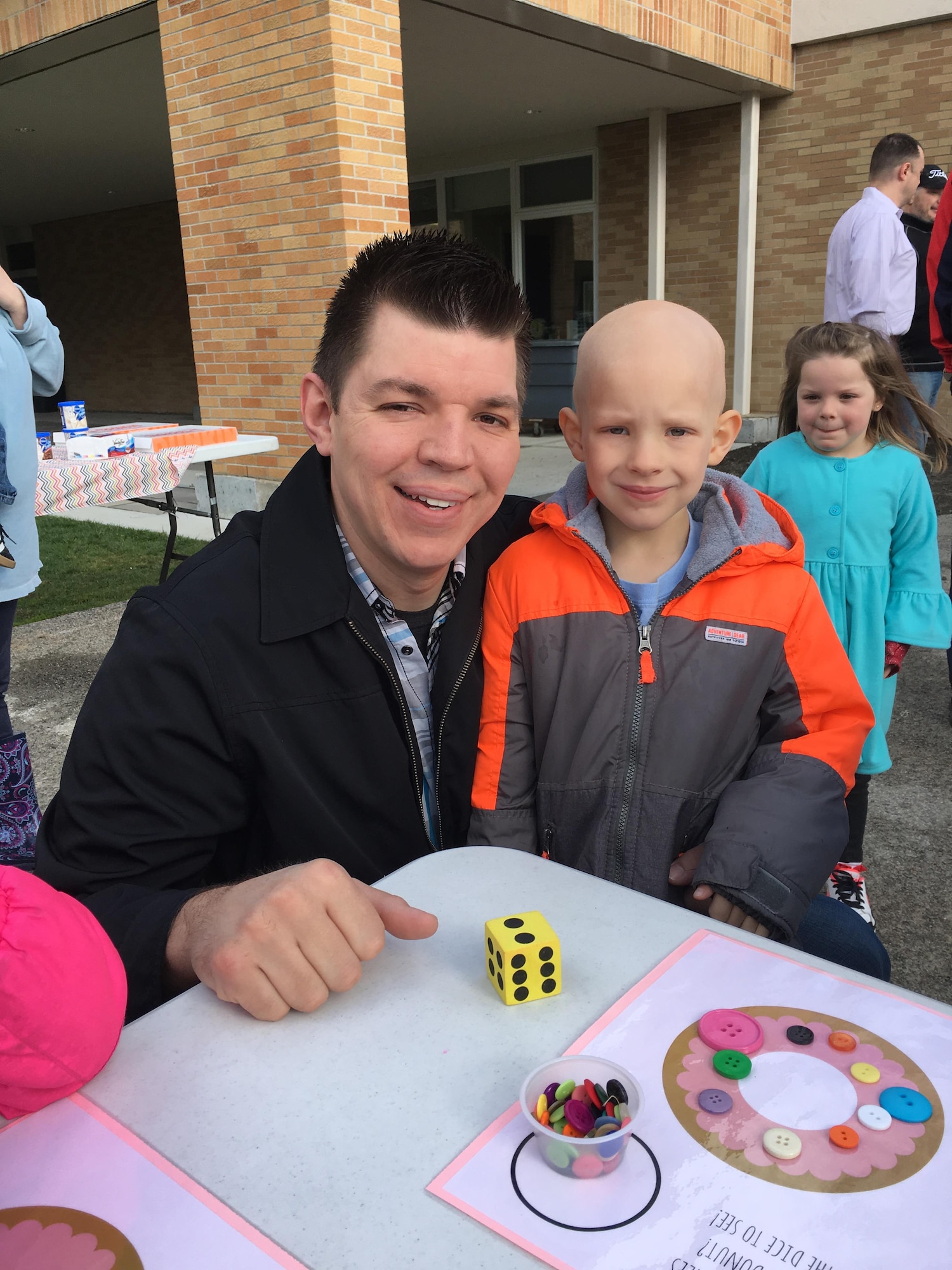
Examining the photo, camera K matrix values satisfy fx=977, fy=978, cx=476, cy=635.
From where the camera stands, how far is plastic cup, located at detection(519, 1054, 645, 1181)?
0.75 metres

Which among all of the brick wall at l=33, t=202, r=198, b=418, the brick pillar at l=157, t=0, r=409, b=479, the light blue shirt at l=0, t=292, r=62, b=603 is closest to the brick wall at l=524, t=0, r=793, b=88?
the brick pillar at l=157, t=0, r=409, b=479

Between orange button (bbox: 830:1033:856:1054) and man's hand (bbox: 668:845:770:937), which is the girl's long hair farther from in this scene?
orange button (bbox: 830:1033:856:1054)

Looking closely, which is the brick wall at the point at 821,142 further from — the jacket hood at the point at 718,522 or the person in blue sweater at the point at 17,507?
the jacket hood at the point at 718,522

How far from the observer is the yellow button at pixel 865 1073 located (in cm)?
84

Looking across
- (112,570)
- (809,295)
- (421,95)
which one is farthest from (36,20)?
(809,295)

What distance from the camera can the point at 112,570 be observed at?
6.78 metres

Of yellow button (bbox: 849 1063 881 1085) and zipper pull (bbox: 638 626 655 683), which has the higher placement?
zipper pull (bbox: 638 626 655 683)

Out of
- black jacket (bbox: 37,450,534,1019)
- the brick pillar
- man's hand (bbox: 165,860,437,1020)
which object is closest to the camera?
man's hand (bbox: 165,860,437,1020)

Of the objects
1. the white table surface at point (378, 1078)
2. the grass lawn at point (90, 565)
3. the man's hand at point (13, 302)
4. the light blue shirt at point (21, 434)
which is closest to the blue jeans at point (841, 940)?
the white table surface at point (378, 1078)

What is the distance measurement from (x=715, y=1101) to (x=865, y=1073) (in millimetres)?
143

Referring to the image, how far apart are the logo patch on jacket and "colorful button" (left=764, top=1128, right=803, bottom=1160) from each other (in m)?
0.93

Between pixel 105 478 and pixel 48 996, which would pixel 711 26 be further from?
pixel 48 996

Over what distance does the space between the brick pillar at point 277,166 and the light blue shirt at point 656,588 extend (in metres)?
5.24

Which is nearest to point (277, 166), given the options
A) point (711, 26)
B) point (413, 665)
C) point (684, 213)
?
point (711, 26)
